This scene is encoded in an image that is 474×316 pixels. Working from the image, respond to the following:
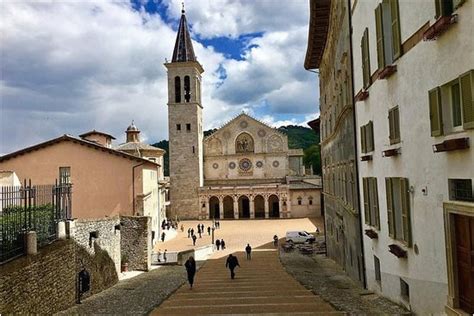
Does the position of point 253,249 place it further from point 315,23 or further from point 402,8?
point 402,8

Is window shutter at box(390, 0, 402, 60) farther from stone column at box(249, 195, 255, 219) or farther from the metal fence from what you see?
stone column at box(249, 195, 255, 219)

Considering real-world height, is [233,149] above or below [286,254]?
above

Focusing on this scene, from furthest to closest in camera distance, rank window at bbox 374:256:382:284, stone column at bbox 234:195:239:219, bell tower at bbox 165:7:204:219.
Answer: bell tower at bbox 165:7:204:219
stone column at bbox 234:195:239:219
window at bbox 374:256:382:284

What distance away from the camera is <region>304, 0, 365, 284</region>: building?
49.9 feet

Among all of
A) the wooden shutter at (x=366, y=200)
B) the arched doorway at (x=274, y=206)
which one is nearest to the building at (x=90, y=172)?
the wooden shutter at (x=366, y=200)

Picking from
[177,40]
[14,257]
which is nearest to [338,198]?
[14,257]

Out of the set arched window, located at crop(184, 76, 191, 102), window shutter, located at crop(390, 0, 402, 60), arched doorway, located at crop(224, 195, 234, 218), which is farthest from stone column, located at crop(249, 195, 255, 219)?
window shutter, located at crop(390, 0, 402, 60)

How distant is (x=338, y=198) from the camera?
68.2 ft

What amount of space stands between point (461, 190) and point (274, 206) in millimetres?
54637

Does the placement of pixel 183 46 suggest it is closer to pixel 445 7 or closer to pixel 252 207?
pixel 252 207

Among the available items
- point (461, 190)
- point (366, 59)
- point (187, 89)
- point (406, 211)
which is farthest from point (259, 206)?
point (461, 190)

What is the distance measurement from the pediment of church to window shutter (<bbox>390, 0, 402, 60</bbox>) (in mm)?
53381

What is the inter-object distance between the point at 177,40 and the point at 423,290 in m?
57.6

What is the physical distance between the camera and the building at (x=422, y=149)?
245 inches
